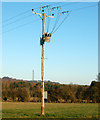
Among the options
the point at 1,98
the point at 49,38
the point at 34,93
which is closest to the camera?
the point at 49,38

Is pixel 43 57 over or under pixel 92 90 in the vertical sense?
over

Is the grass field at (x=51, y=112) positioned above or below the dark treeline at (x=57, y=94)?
above

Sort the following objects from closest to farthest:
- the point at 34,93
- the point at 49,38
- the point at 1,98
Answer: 1. the point at 49,38
2. the point at 1,98
3. the point at 34,93

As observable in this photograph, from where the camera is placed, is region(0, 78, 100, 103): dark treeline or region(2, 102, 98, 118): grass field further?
region(0, 78, 100, 103): dark treeline

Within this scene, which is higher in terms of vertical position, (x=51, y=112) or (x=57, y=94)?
(x=51, y=112)

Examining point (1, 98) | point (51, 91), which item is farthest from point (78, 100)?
point (1, 98)

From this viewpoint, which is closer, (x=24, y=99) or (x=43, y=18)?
(x=43, y=18)

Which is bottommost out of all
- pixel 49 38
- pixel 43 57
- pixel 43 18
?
pixel 43 57

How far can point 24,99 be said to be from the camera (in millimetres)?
84188

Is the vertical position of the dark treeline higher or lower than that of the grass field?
lower

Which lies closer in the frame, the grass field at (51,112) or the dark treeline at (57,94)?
the grass field at (51,112)

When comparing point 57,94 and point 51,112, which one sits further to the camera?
point 57,94

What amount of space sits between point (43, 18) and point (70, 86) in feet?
238

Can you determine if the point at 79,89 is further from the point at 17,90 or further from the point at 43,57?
the point at 43,57
